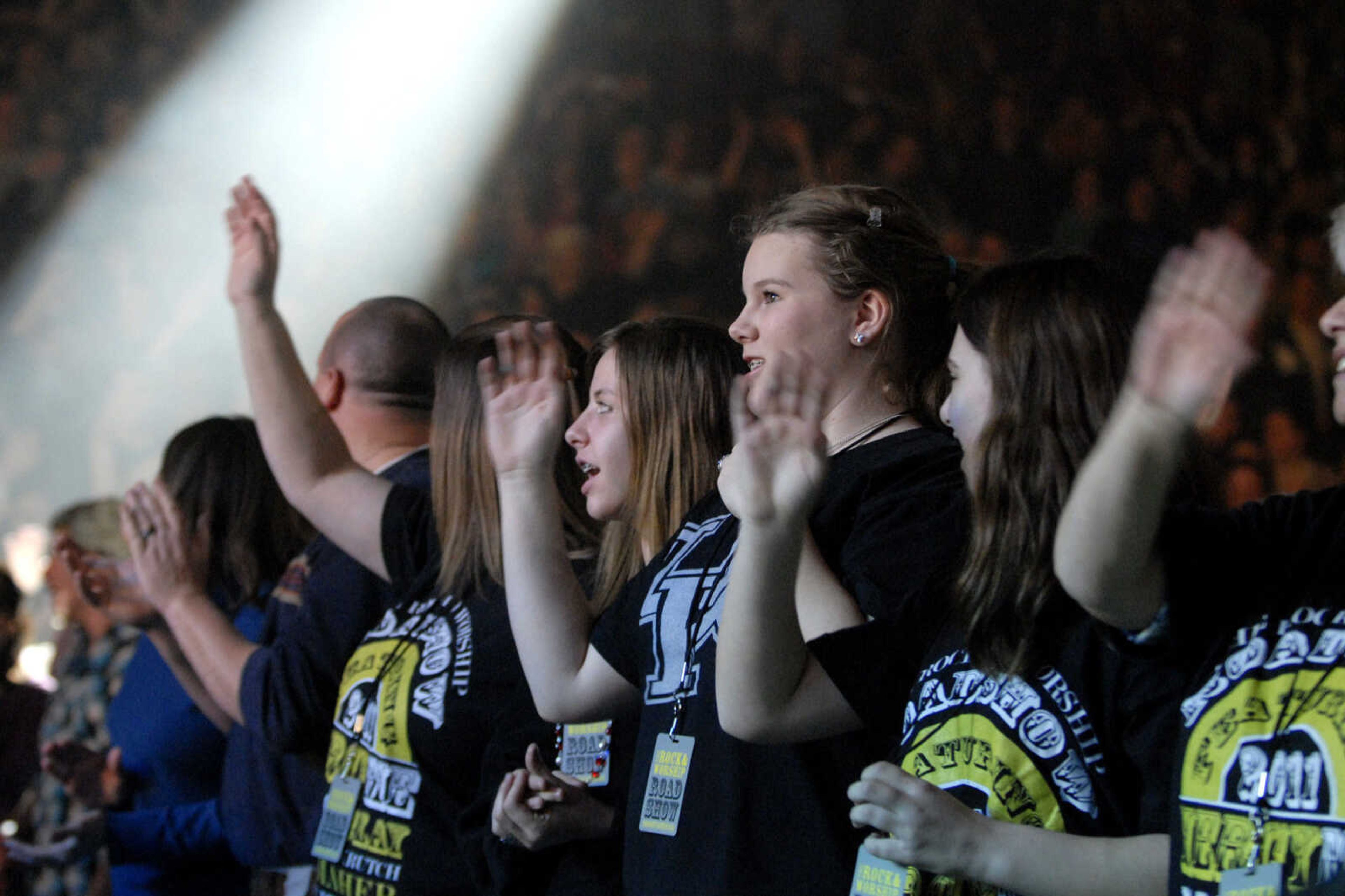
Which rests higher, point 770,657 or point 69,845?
point 770,657

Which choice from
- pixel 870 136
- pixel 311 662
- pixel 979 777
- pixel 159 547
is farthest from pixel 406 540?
pixel 870 136

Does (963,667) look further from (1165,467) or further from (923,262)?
(923,262)

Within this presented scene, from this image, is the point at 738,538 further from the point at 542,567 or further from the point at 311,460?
the point at 311,460

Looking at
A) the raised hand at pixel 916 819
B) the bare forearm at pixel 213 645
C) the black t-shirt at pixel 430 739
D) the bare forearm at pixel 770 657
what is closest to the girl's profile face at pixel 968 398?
the bare forearm at pixel 770 657

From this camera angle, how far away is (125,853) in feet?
9.74

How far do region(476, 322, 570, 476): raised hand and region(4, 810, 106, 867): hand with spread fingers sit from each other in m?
1.59

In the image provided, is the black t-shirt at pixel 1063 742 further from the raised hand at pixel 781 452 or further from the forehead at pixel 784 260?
the forehead at pixel 784 260

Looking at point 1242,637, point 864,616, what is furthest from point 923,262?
point 1242,637

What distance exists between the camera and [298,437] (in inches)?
98.6

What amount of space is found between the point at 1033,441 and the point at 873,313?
0.44 m

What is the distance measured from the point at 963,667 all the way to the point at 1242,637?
0.92 ft

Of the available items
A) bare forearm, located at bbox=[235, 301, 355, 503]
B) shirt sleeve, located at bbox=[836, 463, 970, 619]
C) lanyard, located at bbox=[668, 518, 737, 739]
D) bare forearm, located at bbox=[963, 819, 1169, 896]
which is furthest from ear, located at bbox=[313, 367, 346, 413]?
bare forearm, located at bbox=[963, 819, 1169, 896]

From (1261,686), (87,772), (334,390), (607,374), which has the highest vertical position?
(334,390)

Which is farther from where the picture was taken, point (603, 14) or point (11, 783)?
point (603, 14)
